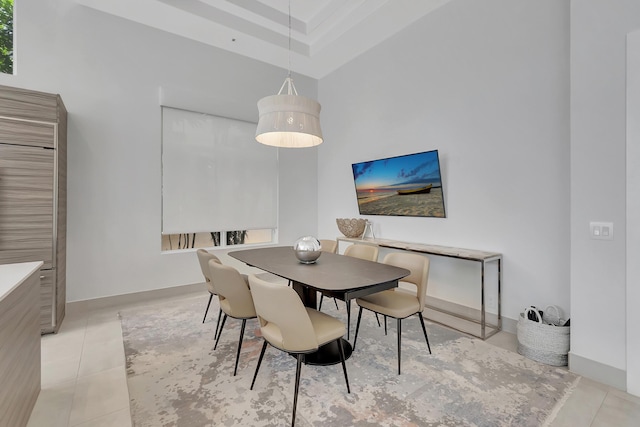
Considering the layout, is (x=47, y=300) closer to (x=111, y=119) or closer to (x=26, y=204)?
(x=26, y=204)

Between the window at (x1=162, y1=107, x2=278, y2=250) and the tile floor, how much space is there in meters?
1.79

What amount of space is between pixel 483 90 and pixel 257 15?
3.16 m

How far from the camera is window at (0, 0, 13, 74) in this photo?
11.0ft

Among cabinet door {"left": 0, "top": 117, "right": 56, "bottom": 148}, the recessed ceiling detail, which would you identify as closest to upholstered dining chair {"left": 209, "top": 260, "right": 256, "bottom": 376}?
cabinet door {"left": 0, "top": 117, "right": 56, "bottom": 148}

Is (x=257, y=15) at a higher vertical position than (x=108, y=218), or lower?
higher

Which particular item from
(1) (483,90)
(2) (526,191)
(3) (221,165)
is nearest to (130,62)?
(3) (221,165)

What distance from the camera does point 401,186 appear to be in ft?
13.3

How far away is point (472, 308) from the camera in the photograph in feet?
11.1

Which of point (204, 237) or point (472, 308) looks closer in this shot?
point (472, 308)

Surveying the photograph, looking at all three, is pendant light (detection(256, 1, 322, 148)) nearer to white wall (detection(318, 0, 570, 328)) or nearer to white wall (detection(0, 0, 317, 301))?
white wall (detection(318, 0, 570, 328))

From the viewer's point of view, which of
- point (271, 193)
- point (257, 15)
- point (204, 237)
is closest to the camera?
point (257, 15)

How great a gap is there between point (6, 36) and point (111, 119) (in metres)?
1.29

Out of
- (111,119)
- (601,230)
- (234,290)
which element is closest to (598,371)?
(601,230)

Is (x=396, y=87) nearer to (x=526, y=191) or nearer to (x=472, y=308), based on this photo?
(x=526, y=191)
